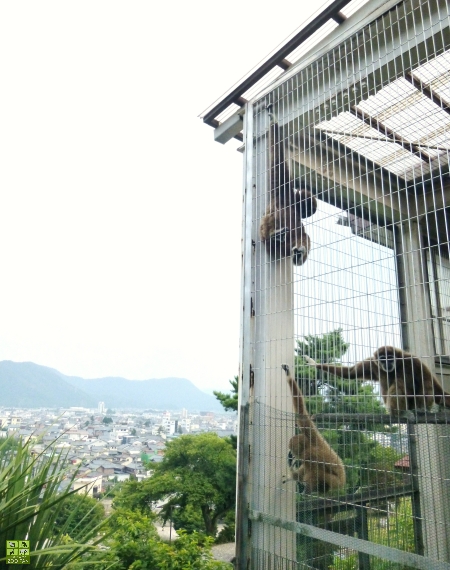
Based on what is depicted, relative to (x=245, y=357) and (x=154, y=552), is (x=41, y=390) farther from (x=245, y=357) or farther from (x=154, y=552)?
(x=245, y=357)

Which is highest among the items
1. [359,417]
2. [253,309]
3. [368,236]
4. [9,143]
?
[9,143]

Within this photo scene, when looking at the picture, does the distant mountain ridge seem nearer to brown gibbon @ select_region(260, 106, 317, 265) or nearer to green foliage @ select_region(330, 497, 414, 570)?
brown gibbon @ select_region(260, 106, 317, 265)

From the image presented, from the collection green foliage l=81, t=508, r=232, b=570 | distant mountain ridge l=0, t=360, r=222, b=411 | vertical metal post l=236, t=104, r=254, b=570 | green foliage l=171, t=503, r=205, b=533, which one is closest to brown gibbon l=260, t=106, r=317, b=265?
vertical metal post l=236, t=104, r=254, b=570

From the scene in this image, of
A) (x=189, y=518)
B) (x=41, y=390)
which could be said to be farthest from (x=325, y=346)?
(x=189, y=518)

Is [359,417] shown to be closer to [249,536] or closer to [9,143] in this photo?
[249,536]

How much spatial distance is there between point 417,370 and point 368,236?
2.65 feet

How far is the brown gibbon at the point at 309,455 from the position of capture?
6.20 feet

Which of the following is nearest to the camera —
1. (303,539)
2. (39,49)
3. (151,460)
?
(303,539)

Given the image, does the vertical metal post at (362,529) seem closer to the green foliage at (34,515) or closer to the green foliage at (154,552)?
the green foliage at (34,515)

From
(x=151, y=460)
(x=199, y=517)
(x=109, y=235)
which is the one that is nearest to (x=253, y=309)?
(x=199, y=517)

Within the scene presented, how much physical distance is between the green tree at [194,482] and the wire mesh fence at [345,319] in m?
7.80

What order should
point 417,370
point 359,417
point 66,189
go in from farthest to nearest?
point 66,189, point 417,370, point 359,417

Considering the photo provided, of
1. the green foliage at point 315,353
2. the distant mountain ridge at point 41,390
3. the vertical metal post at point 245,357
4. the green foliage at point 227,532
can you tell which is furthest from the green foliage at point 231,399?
the green foliage at point 315,353

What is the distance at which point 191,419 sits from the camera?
8.40 metres
